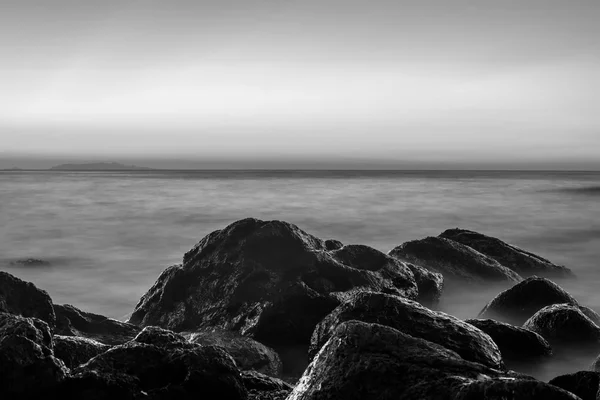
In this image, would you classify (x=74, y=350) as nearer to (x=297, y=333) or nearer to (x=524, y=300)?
(x=297, y=333)

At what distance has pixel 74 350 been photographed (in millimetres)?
4266

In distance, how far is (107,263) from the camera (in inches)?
602

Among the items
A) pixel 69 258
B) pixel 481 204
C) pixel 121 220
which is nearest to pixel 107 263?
pixel 69 258

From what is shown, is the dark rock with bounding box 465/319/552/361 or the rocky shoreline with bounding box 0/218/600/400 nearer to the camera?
the rocky shoreline with bounding box 0/218/600/400

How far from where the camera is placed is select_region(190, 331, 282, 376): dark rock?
5.46m

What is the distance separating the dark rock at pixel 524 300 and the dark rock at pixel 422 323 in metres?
3.19

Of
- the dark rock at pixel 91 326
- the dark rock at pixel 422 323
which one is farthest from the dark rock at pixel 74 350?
the dark rock at pixel 422 323

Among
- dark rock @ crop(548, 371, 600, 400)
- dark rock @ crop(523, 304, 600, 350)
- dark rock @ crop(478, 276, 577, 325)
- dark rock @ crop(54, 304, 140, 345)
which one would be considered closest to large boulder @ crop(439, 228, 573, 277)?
dark rock @ crop(478, 276, 577, 325)

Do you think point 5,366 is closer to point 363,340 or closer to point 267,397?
point 267,397

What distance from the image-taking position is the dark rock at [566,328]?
6.25 meters

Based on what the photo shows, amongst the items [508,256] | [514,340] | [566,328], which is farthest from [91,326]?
[508,256]

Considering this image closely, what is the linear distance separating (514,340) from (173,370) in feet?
11.6

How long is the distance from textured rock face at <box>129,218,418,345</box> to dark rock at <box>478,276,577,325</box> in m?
1.09

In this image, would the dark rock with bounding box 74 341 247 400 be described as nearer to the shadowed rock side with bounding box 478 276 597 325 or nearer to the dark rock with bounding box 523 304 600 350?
the dark rock with bounding box 523 304 600 350
